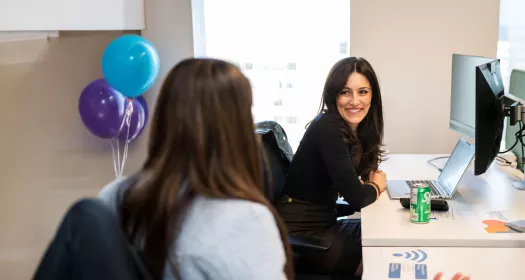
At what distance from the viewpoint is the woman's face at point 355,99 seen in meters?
2.48

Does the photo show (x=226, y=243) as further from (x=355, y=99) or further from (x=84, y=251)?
(x=355, y=99)

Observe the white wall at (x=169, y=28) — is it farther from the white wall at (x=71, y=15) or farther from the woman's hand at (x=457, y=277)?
the woman's hand at (x=457, y=277)

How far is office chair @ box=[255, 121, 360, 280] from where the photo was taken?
6.76 ft

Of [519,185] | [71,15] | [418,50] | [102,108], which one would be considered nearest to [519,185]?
[519,185]

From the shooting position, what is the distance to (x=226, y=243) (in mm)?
1090

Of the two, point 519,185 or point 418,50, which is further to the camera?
point 418,50

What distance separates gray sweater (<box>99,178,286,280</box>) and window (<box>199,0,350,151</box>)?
7.57 feet

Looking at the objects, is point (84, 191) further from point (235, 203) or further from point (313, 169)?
point (235, 203)

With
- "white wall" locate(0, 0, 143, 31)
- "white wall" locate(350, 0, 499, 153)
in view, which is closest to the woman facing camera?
"white wall" locate(350, 0, 499, 153)

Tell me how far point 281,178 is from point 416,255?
2.58 ft

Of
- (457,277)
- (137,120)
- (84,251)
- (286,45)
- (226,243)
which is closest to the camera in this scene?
(84,251)

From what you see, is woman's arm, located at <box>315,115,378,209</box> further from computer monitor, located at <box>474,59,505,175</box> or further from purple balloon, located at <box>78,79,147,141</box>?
purple balloon, located at <box>78,79,147,141</box>

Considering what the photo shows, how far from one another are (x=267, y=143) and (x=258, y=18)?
1281mm

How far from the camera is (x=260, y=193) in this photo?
122cm
